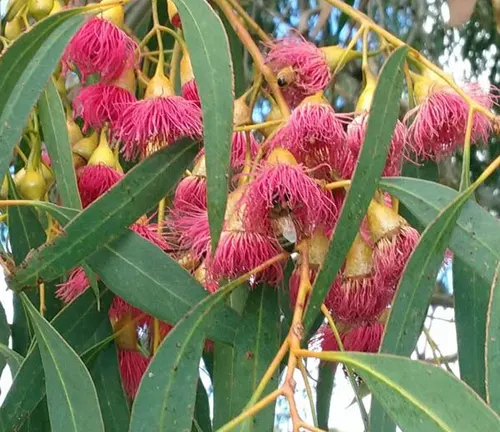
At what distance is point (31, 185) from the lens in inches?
41.1

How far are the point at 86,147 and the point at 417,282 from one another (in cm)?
45

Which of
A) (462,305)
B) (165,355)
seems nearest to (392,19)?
(462,305)

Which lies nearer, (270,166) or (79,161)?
(270,166)

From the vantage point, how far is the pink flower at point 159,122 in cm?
87

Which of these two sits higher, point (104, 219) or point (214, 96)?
point (214, 96)

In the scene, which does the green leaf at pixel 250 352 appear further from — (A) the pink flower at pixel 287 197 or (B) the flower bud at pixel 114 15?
(B) the flower bud at pixel 114 15

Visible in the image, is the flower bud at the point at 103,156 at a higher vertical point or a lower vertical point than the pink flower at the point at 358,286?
higher

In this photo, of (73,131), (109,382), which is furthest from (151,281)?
(73,131)

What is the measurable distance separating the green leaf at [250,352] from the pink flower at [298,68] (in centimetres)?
19

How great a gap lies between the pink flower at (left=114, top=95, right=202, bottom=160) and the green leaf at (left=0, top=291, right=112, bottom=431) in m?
0.15

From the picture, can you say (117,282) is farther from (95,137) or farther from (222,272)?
(95,137)

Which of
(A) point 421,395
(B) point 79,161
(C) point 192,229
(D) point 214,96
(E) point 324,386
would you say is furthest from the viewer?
(E) point 324,386

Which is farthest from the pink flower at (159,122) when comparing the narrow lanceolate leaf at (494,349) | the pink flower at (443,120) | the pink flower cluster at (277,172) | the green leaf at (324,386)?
the green leaf at (324,386)

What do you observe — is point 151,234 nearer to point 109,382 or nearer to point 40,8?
point 109,382
